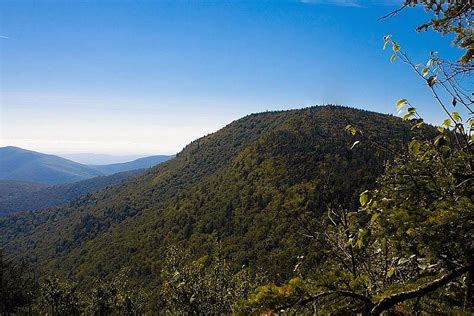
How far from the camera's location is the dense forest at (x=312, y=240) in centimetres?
438

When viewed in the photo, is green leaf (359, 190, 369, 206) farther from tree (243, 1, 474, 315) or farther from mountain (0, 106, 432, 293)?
mountain (0, 106, 432, 293)

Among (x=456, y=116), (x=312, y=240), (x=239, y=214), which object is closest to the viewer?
(x=456, y=116)

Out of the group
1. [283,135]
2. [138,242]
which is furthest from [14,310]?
[283,135]

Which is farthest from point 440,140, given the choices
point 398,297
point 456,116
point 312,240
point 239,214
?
point 239,214

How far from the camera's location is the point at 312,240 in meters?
7.15

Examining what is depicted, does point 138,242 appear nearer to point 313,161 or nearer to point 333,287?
point 313,161

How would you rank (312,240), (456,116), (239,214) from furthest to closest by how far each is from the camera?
(239,214), (312,240), (456,116)

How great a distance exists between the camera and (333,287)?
4445 mm

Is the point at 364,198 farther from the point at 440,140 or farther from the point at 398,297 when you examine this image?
the point at 398,297

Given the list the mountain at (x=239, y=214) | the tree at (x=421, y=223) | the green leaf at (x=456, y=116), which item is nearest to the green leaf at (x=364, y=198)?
the tree at (x=421, y=223)

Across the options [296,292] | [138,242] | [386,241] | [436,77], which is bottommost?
[138,242]

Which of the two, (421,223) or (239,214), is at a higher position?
(421,223)

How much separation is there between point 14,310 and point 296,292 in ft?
150

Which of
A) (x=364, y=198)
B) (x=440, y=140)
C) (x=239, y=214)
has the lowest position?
(x=239, y=214)
